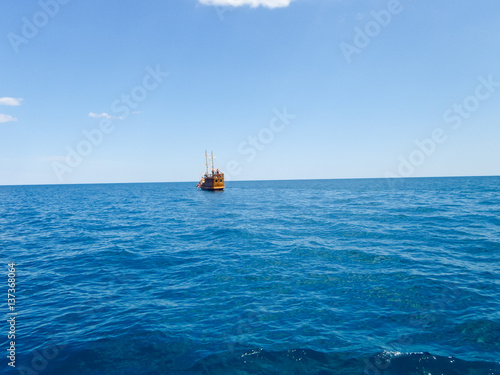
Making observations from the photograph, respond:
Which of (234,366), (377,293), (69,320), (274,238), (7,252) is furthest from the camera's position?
(274,238)

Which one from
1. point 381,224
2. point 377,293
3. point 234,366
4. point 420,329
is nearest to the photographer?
point 234,366

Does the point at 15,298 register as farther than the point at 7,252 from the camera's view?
No

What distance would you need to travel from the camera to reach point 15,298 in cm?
1141

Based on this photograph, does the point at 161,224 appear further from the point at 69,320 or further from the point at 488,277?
the point at 488,277

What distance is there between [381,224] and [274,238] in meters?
11.6

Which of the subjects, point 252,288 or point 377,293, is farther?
point 252,288

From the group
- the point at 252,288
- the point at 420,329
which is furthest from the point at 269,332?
the point at 420,329

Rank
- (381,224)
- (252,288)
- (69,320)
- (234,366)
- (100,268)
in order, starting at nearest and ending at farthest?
1. (234,366)
2. (69,320)
3. (252,288)
4. (100,268)
5. (381,224)

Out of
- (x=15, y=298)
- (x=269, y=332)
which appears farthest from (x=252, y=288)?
(x=15, y=298)

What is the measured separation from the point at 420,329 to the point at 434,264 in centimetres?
721

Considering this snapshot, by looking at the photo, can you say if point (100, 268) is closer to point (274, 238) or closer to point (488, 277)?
point (274, 238)

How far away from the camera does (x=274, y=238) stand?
21.2 m

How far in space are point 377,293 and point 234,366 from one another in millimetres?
7061

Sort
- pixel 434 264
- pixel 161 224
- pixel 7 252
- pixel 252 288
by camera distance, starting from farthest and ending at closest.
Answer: pixel 161 224
pixel 7 252
pixel 434 264
pixel 252 288
